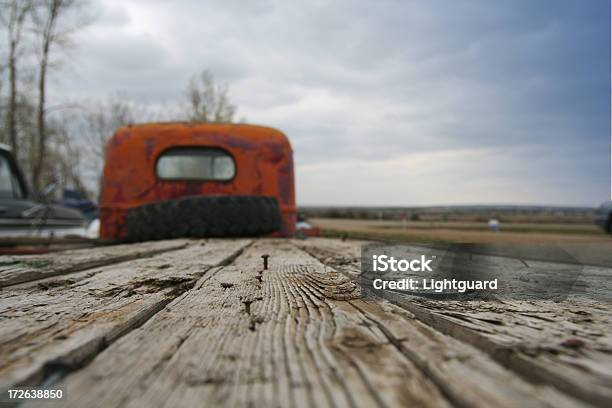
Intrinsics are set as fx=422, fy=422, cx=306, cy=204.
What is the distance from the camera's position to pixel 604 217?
13180 mm

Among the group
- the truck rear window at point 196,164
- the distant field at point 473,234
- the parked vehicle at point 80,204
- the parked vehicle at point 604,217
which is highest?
the truck rear window at point 196,164

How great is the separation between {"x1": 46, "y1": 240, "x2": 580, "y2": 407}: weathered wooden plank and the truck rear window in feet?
12.8

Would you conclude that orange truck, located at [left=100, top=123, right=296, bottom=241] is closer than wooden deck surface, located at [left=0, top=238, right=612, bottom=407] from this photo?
No

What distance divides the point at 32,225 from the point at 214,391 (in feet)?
23.2

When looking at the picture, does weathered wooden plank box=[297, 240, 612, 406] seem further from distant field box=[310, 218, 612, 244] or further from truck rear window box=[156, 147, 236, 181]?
truck rear window box=[156, 147, 236, 181]

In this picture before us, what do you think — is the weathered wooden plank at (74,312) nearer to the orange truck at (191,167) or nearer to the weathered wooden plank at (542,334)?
the weathered wooden plank at (542,334)

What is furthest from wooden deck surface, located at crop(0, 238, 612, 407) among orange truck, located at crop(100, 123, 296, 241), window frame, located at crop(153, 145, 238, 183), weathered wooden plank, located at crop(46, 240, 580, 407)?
window frame, located at crop(153, 145, 238, 183)

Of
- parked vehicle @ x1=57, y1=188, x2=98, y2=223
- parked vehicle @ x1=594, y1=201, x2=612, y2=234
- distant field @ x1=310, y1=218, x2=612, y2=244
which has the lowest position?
distant field @ x1=310, y1=218, x2=612, y2=244

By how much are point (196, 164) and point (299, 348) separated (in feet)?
14.0

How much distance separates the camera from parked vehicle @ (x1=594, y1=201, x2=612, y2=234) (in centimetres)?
1296

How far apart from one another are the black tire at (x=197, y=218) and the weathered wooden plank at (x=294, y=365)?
2.82 meters

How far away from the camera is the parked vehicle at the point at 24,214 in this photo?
6.22m

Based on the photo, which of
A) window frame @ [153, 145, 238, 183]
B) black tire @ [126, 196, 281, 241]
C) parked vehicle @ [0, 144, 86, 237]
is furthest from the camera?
parked vehicle @ [0, 144, 86, 237]

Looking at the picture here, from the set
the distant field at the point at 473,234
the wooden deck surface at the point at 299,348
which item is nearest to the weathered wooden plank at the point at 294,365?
the wooden deck surface at the point at 299,348
